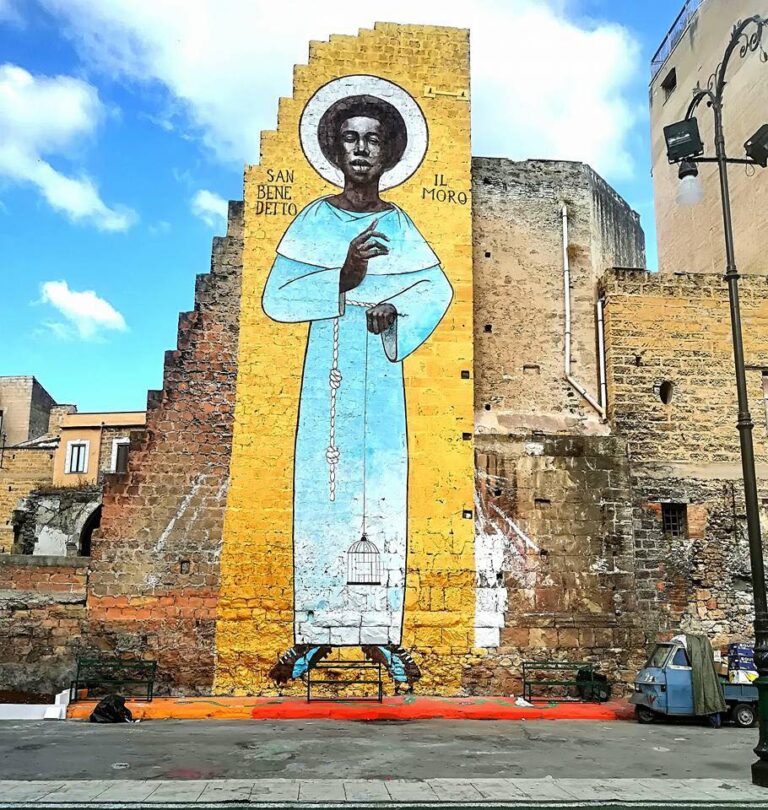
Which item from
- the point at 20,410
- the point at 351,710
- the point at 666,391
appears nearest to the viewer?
the point at 351,710

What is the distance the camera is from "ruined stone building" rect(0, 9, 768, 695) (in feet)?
45.2

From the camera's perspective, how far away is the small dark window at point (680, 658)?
1248 centimetres

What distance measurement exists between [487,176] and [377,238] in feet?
11.2

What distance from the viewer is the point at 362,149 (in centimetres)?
1584

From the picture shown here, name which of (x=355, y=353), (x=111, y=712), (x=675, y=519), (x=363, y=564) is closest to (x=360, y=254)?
(x=355, y=353)

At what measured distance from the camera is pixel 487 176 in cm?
1733

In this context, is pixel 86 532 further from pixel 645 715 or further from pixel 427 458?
pixel 645 715

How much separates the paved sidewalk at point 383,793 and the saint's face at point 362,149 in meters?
11.3

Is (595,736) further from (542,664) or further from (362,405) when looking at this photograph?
(362,405)

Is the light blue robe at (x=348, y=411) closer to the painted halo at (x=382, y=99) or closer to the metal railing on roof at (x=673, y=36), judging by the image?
the painted halo at (x=382, y=99)

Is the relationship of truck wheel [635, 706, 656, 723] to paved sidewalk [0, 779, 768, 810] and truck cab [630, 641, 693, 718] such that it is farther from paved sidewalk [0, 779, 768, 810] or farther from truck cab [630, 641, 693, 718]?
paved sidewalk [0, 779, 768, 810]

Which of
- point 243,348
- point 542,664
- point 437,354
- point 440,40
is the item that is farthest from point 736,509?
point 440,40

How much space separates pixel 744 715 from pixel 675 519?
4.03 metres

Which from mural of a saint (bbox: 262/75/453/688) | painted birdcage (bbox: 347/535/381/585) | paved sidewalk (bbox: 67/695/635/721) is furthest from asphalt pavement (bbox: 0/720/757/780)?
painted birdcage (bbox: 347/535/381/585)
